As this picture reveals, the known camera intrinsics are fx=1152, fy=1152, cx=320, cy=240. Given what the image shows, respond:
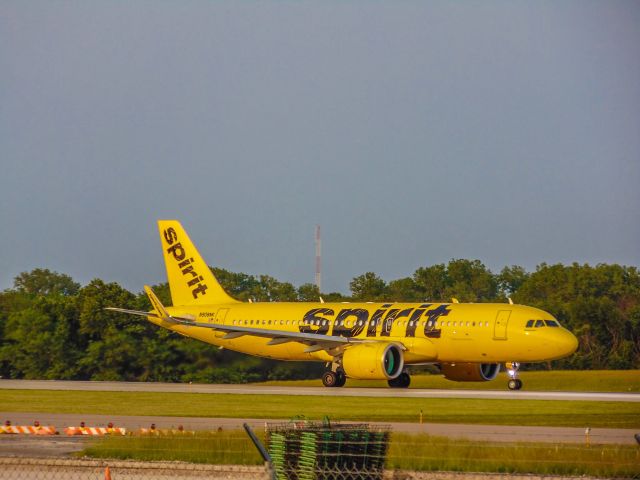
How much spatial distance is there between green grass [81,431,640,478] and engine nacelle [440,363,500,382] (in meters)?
25.2

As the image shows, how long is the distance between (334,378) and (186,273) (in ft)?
38.5

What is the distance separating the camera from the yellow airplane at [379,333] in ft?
145

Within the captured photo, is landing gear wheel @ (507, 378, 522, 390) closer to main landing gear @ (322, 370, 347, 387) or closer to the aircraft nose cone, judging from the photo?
the aircraft nose cone

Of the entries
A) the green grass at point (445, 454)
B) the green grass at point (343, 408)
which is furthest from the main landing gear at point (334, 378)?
the green grass at point (445, 454)

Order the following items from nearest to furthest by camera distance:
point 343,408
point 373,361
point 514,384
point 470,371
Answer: point 343,408, point 373,361, point 514,384, point 470,371

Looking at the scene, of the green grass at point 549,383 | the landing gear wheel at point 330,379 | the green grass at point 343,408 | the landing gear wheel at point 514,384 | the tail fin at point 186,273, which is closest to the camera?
the green grass at point 343,408

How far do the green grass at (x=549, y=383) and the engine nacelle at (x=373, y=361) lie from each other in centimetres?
369

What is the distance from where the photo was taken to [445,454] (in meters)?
20.3

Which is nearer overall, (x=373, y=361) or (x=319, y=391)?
(x=319, y=391)

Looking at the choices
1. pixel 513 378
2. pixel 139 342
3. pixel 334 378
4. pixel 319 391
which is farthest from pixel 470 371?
pixel 139 342

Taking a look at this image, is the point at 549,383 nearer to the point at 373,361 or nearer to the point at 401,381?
the point at 401,381

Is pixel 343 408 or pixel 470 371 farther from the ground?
pixel 470 371

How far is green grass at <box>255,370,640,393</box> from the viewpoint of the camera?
5025cm

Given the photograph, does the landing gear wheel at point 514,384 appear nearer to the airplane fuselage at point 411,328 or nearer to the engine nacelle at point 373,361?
the airplane fuselage at point 411,328
